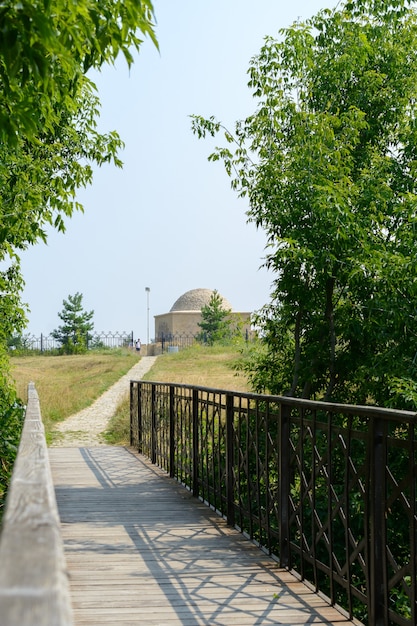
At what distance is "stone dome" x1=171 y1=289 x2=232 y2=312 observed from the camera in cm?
8762

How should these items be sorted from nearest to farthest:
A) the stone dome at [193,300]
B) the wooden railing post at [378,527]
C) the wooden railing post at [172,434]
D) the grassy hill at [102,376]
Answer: the wooden railing post at [378,527], the wooden railing post at [172,434], the grassy hill at [102,376], the stone dome at [193,300]

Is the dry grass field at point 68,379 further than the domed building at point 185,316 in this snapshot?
No

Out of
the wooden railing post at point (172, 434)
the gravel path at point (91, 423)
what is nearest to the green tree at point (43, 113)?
A: the wooden railing post at point (172, 434)

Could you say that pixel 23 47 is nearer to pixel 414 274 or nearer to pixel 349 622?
pixel 349 622

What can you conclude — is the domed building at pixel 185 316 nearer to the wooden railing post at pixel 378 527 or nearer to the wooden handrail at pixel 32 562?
the wooden railing post at pixel 378 527

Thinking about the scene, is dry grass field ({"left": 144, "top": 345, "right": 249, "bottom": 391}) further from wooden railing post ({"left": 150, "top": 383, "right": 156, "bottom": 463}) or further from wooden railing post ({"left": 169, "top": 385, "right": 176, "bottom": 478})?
wooden railing post ({"left": 169, "top": 385, "right": 176, "bottom": 478})

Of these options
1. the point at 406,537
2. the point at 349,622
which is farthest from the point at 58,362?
the point at 349,622

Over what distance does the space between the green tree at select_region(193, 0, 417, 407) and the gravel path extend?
6857 mm

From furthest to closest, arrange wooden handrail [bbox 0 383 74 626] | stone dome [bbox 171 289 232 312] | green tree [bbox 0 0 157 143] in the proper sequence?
stone dome [bbox 171 289 232 312], green tree [bbox 0 0 157 143], wooden handrail [bbox 0 383 74 626]

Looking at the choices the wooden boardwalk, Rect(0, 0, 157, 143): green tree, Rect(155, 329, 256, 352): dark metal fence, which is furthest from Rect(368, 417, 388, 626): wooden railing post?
Rect(155, 329, 256, 352): dark metal fence

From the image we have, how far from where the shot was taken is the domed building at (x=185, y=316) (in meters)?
81.6

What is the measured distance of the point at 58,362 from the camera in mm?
44594

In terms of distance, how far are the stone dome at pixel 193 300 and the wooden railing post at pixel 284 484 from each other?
80.6 m

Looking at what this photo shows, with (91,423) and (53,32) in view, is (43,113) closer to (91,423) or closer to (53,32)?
(53,32)
